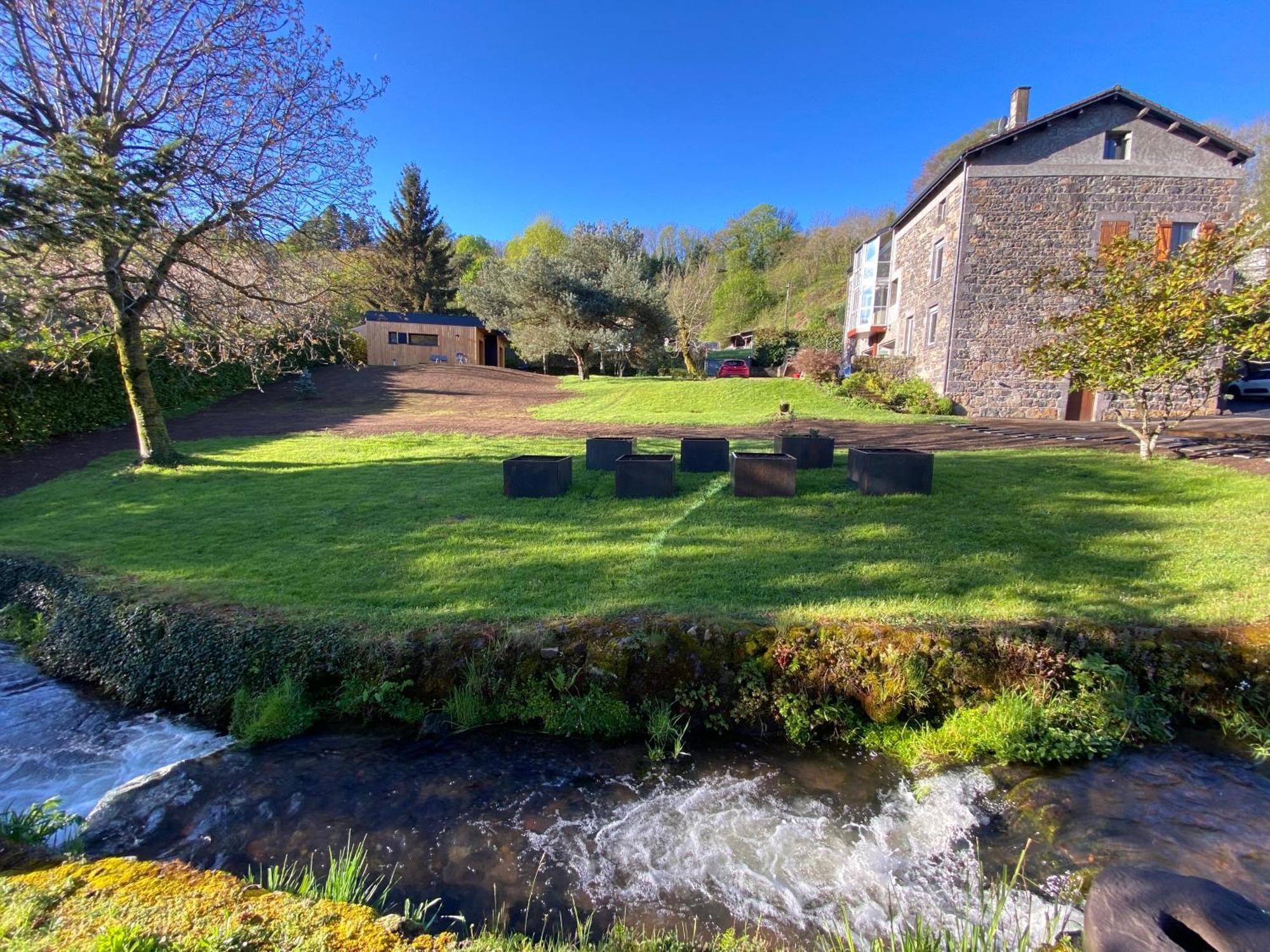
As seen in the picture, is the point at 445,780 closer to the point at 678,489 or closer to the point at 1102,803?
the point at 1102,803

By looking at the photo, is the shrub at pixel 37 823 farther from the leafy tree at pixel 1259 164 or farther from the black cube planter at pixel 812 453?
the leafy tree at pixel 1259 164

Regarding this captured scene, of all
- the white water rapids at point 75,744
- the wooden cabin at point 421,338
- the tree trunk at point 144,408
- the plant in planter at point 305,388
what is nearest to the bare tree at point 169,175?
the tree trunk at point 144,408

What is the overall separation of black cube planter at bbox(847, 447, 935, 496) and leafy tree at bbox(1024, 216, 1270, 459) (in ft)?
16.1

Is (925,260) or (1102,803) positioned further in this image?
(925,260)

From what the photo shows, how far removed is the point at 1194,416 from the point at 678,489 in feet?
59.0

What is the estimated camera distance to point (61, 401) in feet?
45.5

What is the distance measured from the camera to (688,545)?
244 inches

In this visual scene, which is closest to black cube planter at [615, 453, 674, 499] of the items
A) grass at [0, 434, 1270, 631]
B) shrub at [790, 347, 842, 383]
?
grass at [0, 434, 1270, 631]

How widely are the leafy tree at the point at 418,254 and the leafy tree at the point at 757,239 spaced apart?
116 ft

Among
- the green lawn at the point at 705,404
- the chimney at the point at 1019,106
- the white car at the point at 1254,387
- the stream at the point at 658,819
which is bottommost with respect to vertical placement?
the stream at the point at 658,819

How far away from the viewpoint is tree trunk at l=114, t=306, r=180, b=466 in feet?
34.0

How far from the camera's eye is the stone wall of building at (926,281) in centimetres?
1933

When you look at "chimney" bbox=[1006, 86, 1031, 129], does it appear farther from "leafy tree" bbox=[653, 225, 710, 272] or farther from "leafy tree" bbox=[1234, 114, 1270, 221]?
"leafy tree" bbox=[653, 225, 710, 272]

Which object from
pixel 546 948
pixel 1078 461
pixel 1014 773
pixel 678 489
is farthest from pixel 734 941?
pixel 1078 461
